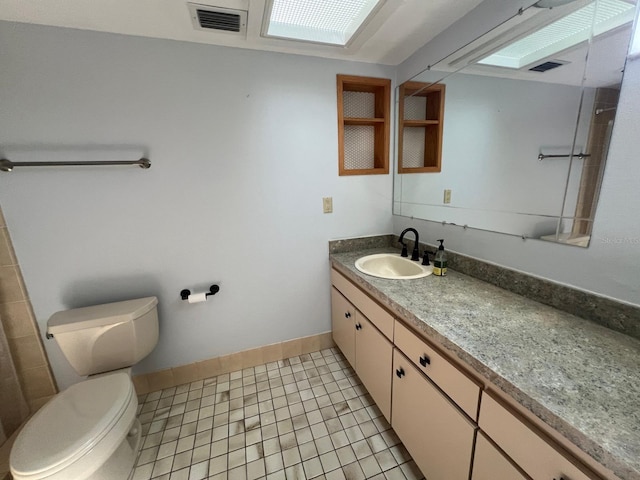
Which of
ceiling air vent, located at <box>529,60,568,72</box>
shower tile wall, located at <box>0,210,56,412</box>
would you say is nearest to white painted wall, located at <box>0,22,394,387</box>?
shower tile wall, located at <box>0,210,56,412</box>

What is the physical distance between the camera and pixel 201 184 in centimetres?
156

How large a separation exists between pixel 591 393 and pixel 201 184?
6.04 ft

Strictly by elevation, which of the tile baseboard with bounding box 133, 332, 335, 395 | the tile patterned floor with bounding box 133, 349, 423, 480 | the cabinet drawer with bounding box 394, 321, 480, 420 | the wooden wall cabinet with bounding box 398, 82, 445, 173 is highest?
the wooden wall cabinet with bounding box 398, 82, 445, 173

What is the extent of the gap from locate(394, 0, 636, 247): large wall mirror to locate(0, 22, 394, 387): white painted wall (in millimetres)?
563

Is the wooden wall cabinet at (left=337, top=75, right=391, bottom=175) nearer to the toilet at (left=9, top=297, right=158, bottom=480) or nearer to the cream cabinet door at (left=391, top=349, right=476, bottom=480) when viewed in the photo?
the cream cabinet door at (left=391, top=349, right=476, bottom=480)

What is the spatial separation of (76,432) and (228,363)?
909 mm

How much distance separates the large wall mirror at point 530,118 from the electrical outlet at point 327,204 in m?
0.68

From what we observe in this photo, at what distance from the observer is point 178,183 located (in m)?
1.52

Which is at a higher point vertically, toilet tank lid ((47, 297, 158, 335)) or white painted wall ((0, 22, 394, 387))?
white painted wall ((0, 22, 394, 387))

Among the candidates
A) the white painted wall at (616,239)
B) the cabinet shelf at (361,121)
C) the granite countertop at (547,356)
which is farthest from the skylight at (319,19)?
the granite countertop at (547,356)

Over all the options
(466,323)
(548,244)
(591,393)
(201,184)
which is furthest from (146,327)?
(548,244)

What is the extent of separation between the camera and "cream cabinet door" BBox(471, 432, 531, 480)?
0.69m

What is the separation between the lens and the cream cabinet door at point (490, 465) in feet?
2.26

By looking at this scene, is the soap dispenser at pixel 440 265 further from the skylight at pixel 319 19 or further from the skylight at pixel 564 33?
the skylight at pixel 319 19
